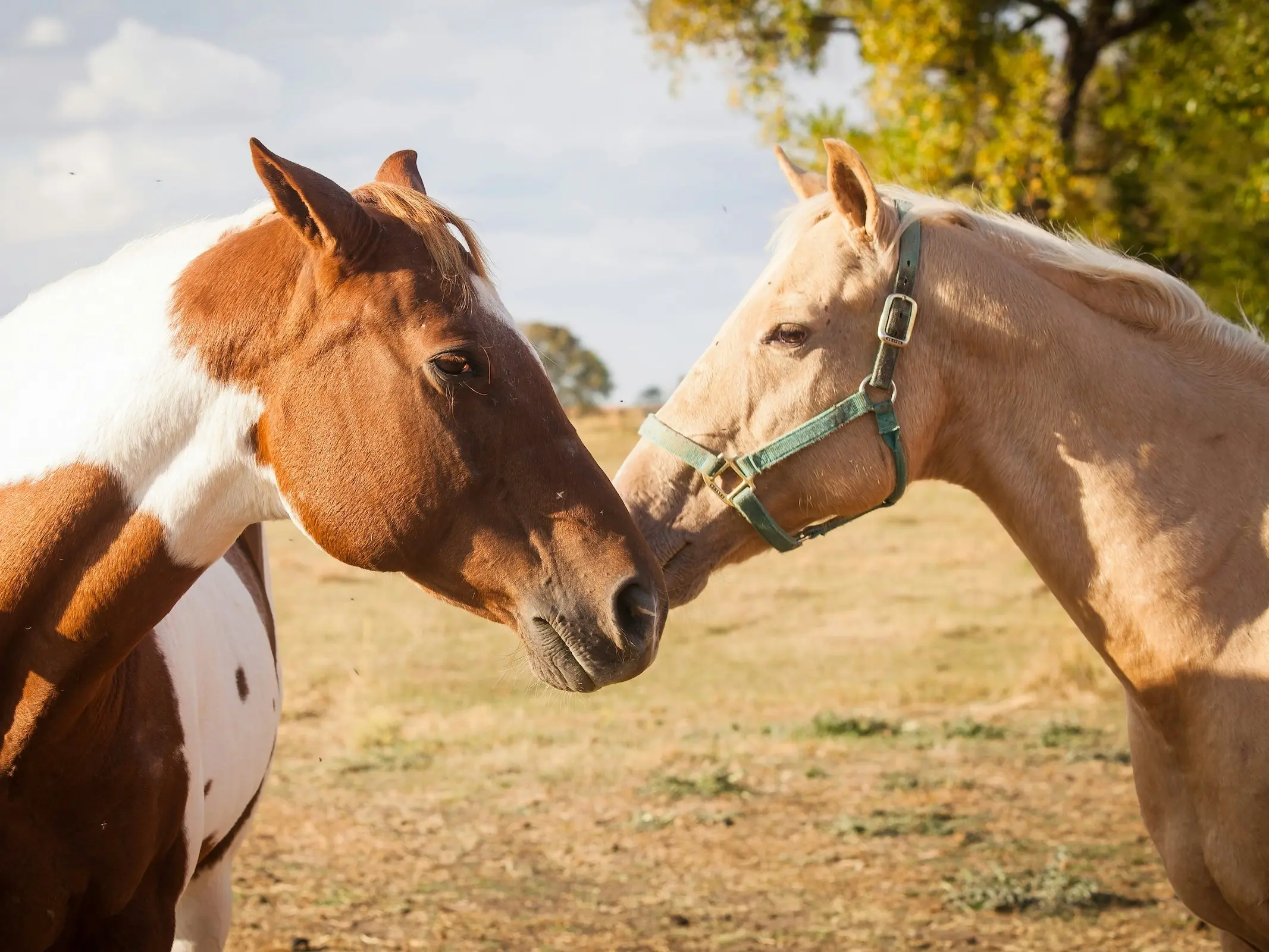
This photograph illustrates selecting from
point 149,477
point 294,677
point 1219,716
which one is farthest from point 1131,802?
point 294,677

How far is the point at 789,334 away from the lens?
8.39 feet

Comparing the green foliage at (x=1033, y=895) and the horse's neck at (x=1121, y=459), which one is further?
the green foliage at (x=1033, y=895)

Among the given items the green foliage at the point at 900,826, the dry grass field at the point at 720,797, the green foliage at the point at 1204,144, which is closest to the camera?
the dry grass field at the point at 720,797

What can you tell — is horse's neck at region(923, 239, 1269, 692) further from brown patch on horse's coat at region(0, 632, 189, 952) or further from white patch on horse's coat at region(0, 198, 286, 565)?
brown patch on horse's coat at region(0, 632, 189, 952)

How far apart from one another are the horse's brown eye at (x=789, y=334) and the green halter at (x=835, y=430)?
0.17 metres

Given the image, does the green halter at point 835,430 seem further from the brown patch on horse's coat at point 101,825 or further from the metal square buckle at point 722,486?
the brown patch on horse's coat at point 101,825

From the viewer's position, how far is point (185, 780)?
229 centimetres

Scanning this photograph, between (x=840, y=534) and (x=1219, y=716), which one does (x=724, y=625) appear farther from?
(x=1219, y=716)

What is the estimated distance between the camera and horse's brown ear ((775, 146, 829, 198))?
9.57 feet

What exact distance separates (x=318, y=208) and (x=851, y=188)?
1240 mm

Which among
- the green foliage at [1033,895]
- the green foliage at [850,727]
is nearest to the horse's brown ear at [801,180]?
the green foliage at [1033,895]

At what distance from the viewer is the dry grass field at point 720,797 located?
4.15 m

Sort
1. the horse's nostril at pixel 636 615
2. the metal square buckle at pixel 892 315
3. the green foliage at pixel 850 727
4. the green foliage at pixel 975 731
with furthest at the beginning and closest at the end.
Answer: the green foliage at pixel 850 727 < the green foliage at pixel 975 731 < the metal square buckle at pixel 892 315 < the horse's nostril at pixel 636 615

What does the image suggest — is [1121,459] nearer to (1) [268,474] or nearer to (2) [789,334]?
(2) [789,334]
